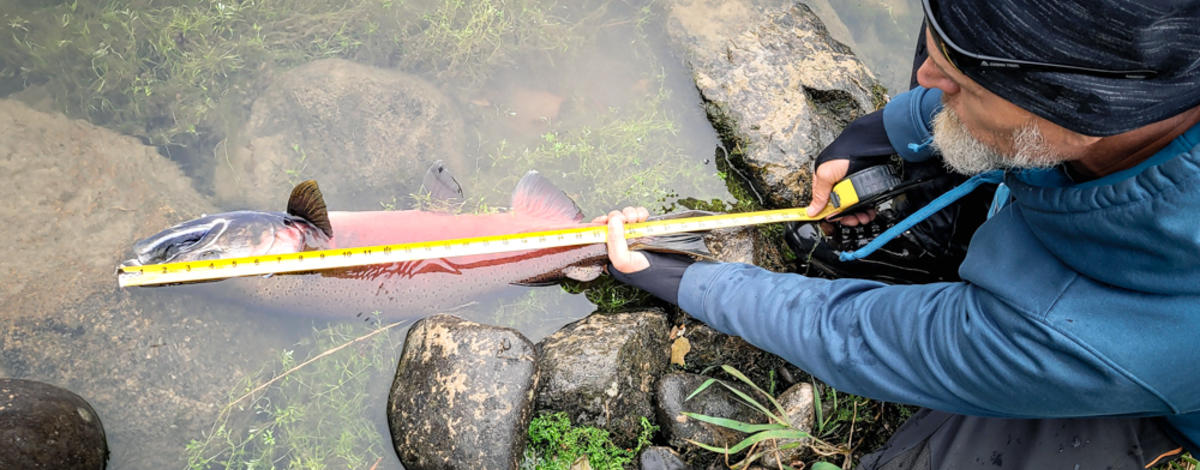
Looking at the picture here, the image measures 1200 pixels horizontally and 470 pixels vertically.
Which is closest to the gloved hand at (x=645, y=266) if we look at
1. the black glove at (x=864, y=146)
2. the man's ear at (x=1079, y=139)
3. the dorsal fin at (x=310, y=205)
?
the black glove at (x=864, y=146)

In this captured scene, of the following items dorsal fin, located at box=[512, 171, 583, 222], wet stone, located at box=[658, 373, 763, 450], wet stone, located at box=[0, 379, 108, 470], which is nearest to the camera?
wet stone, located at box=[0, 379, 108, 470]

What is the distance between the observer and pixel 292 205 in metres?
3.64

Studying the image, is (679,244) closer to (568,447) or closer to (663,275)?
(663,275)

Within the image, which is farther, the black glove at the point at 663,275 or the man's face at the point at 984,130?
the black glove at the point at 663,275

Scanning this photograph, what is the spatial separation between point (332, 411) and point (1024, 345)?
10.7 feet

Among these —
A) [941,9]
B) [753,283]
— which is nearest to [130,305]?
[753,283]

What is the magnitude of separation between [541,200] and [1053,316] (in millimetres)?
2654

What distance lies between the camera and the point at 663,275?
133 inches

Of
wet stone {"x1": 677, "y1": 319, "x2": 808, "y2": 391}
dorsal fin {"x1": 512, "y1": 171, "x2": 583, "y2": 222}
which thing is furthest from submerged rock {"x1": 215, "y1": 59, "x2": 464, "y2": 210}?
Result: wet stone {"x1": 677, "y1": 319, "x2": 808, "y2": 391}

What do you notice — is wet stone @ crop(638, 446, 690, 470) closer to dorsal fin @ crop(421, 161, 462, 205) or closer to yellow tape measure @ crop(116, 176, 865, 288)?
yellow tape measure @ crop(116, 176, 865, 288)

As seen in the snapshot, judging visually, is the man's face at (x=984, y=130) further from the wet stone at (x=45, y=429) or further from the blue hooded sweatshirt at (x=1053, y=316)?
the wet stone at (x=45, y=429)

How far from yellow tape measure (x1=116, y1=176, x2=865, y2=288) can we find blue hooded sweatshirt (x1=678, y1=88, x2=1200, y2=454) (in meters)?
0.99

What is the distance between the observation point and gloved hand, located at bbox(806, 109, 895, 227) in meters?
3.43

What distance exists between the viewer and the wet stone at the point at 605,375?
3.48m
